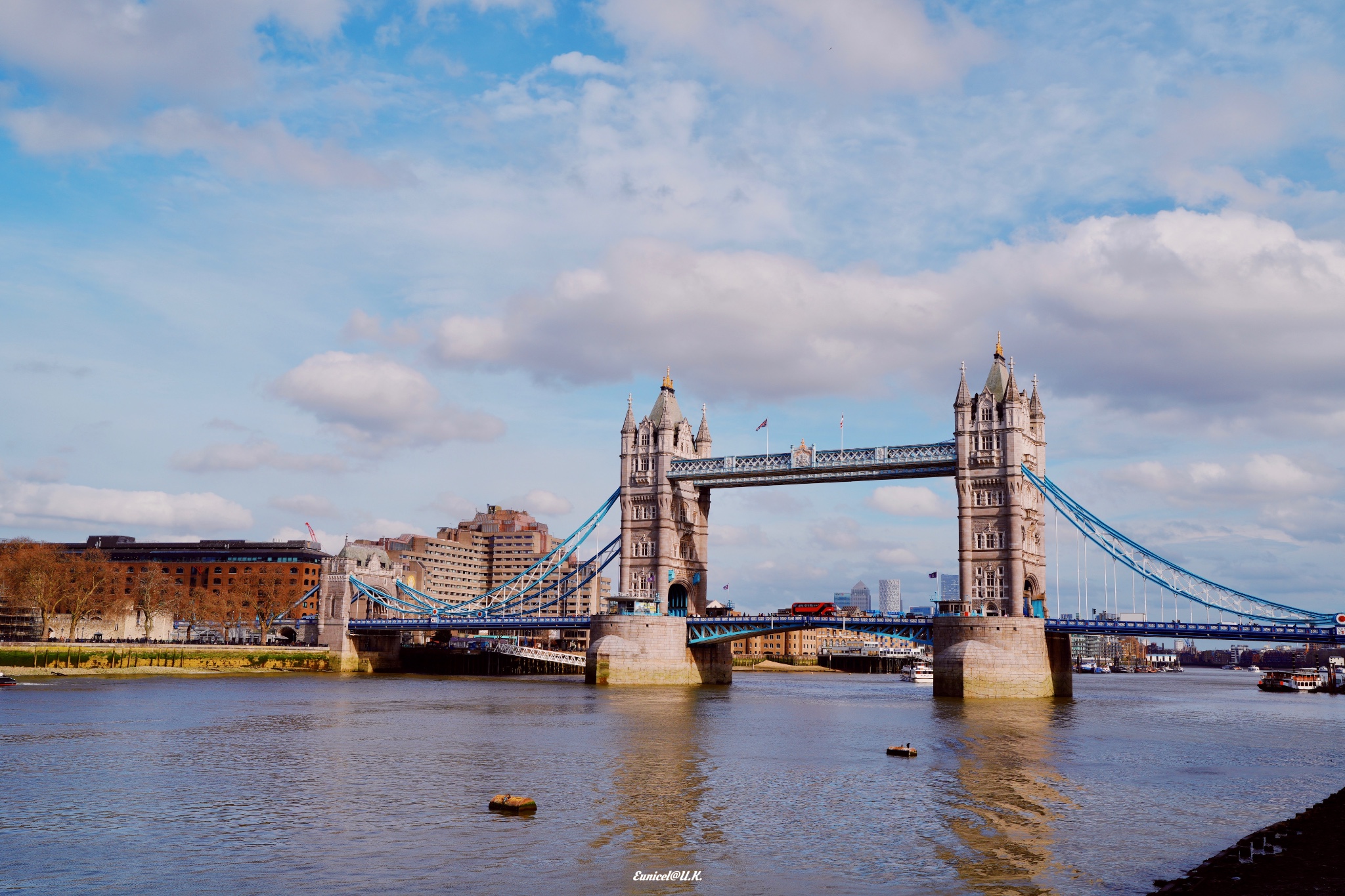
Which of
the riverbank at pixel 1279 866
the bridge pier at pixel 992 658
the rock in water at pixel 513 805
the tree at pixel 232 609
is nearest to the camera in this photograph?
the riverbank at pixel 1279 866

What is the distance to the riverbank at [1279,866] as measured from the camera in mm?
22172

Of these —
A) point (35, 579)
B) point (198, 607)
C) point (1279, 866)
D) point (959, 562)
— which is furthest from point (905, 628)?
point (198, 607)

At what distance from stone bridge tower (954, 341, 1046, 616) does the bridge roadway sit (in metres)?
Answer: 4.52

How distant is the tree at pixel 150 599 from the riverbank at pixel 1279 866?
127 meters

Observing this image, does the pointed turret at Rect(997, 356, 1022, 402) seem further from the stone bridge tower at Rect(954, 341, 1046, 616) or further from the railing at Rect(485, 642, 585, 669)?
the railing at Rect(485, 642, 585, 669)

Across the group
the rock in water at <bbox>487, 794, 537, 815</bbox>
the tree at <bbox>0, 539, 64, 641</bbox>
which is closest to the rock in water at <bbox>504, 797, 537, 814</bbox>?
the rock in water at <bbox>487, 794, 537, 815</bbox>

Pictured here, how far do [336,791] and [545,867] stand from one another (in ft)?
44.7

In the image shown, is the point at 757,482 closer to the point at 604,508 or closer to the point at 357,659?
the point at 604,508

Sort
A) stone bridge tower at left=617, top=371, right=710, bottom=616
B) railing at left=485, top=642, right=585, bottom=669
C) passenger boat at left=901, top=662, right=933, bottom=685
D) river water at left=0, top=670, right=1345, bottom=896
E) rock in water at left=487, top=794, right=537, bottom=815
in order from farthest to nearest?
1. railing at left=485, top=642, right=585, bottom=669
2. passenger boat at left=901, top=662, right=933, bottom=685
3. stone bridge tower at left=617, top=371, right=710, bottom=616
4. rock in water at left=487, top=794, right=537, bottom=815
5. river water at left=0, top=670, right=1345, bottom=896

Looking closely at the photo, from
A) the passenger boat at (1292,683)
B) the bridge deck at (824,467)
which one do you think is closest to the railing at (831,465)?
the bridge deck at (824,467)

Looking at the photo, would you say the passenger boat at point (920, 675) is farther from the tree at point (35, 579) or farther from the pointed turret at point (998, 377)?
the tree at point (35, 579)

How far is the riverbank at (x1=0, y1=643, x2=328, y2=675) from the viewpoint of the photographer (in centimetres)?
10844

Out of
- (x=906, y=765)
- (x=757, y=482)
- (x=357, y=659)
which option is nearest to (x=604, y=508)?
(x=757, y=482)

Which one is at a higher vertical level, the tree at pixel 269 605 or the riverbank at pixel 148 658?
the tree at pixel 269 605
